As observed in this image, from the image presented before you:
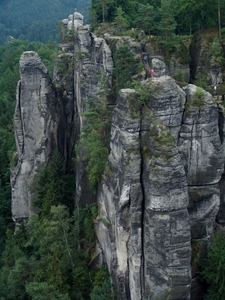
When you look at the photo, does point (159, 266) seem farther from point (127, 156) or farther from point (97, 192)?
point (97, 192)

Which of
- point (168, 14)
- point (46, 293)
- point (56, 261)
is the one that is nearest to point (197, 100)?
point (168, 14)

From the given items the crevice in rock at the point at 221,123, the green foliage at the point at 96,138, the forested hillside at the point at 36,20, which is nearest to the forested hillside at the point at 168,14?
the green foliage at the point at 96,138

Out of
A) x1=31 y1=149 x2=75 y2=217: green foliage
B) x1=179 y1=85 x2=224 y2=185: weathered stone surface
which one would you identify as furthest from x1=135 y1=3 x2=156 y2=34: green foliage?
x1=179 y1=85 x2=224 y2=185: weathered stone surface

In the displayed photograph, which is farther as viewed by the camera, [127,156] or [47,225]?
[47,225]

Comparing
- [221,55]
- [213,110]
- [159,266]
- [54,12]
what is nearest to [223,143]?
[213,110]

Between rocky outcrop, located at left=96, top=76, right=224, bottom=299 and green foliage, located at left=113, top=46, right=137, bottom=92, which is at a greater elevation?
green foliage, located at left=113, top=46, right=137, bottom=92

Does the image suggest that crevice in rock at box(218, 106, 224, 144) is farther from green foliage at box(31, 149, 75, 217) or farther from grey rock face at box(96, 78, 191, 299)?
green foliage at box(31, 149, 75, 217)
